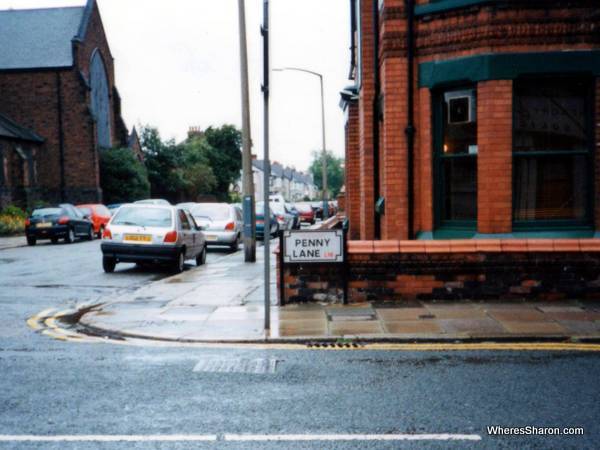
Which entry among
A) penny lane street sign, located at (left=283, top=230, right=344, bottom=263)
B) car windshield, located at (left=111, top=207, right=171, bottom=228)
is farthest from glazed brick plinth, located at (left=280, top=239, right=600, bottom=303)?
car windshield, located at (left=111, top=207, right=171, bottom=228)

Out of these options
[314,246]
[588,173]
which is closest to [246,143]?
[314,246]

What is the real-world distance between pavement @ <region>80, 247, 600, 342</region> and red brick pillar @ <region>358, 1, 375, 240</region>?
3368mm

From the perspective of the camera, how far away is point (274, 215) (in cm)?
3080

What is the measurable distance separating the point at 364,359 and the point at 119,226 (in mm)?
10085

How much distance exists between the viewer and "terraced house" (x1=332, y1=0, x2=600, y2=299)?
929cm

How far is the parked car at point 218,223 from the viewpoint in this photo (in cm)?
2222

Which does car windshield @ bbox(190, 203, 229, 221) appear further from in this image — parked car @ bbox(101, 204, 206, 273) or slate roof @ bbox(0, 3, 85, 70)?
slate roof @ bbox(0, 3, 85, 70)

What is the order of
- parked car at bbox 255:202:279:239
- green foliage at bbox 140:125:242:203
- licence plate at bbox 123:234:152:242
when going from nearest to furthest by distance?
licence plate at bbox 123:234:152:242, parked car at bbox 255:202:279:239, green foliage at bbox 140:125:242:203

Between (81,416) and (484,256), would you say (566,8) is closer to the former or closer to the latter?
(484,256)

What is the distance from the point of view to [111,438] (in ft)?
14.5

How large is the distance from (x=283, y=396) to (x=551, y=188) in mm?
6668

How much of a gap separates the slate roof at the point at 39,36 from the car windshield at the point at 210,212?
29041 mm

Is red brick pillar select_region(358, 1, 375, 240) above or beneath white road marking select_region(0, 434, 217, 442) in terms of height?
above

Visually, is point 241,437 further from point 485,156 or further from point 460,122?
point 460,122
